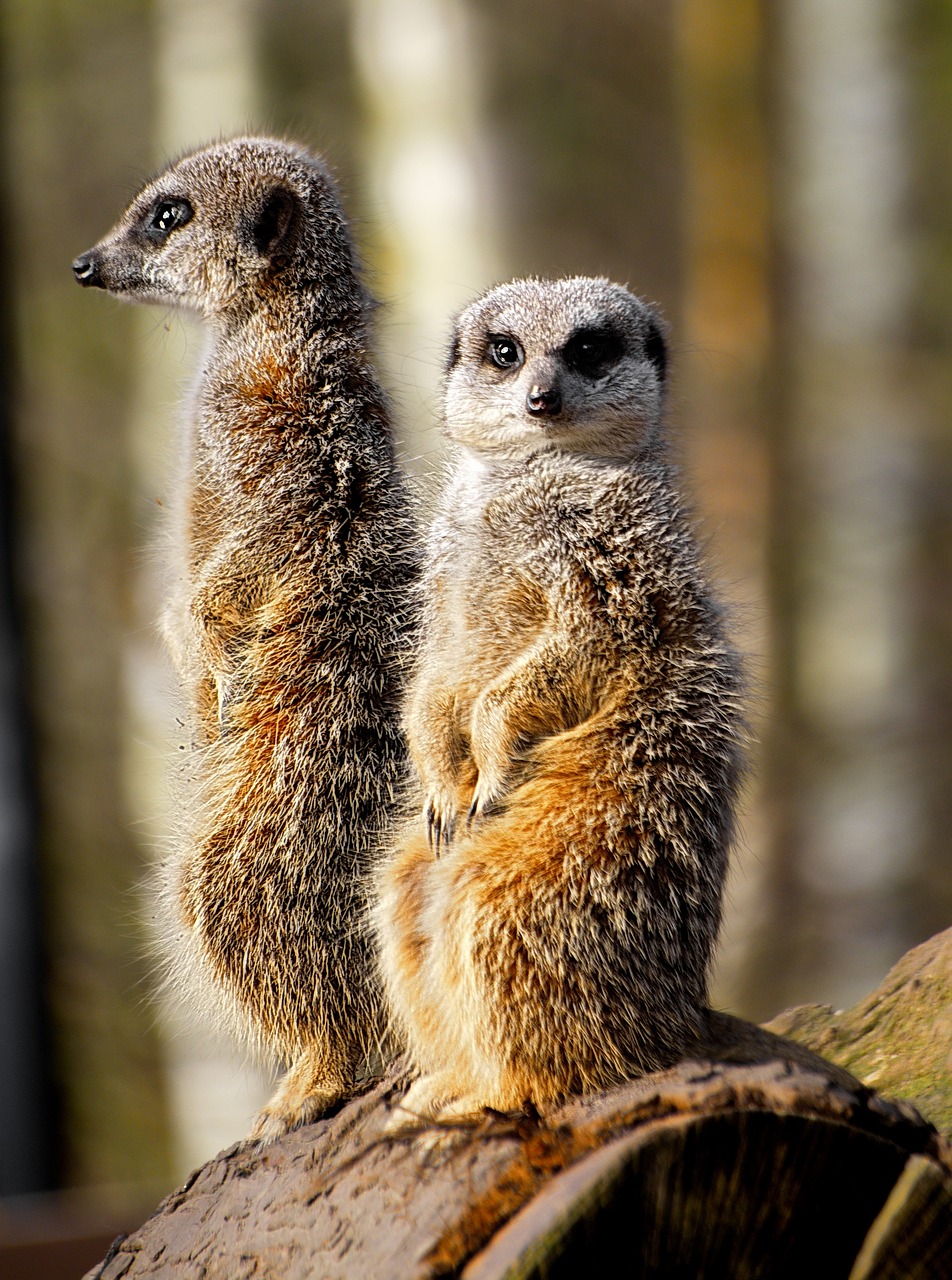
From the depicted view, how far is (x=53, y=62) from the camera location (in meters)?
5.60

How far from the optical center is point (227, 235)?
2.18 m

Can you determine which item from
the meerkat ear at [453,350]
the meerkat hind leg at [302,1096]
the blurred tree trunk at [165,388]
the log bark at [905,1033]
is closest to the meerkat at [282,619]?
the meerkat hind leg at [302,1096]

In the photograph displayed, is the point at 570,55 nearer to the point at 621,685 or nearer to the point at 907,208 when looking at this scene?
the point at 907,208

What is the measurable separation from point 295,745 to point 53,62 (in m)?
4.62

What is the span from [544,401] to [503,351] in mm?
227

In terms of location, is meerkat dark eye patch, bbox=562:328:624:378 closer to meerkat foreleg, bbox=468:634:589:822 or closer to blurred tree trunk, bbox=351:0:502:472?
meerkat foreleg, bbox=468:634:589:822

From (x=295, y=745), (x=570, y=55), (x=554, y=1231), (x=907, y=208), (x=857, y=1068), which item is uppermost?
(x=570, y=55)

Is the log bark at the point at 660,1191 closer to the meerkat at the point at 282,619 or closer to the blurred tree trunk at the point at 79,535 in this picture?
the meerkat at the point at 282,619

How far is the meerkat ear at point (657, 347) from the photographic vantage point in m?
2.00

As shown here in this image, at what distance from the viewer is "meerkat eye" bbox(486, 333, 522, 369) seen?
192 centimetres

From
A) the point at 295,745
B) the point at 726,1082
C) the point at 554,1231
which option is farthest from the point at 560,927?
the point at 295,745

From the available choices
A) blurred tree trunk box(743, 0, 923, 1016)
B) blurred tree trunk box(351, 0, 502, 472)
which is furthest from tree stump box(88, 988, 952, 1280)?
blurred tree trunk box(743, 0, 923, 1016)

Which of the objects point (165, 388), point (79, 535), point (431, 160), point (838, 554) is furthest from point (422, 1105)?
point (79, 535)

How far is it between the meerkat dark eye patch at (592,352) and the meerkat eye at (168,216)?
75cm
